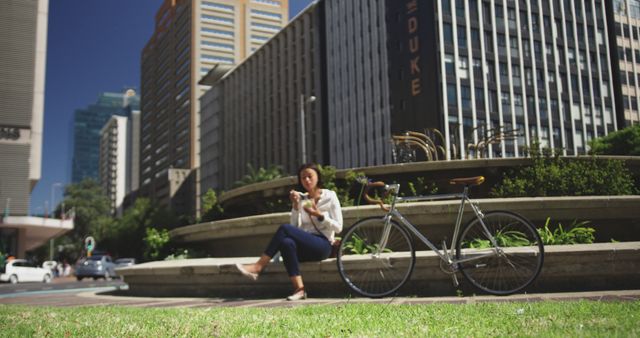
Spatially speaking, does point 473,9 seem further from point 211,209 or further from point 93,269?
point 211,209

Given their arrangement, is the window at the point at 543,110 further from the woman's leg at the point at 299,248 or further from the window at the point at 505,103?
the woman's leg at the point at 299,248

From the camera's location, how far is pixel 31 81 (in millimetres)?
58625

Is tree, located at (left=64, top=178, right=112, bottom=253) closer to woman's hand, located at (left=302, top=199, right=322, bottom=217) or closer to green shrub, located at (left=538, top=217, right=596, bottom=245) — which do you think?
woman's hand, located at (left=302, top=199, right=322, bottom=217)

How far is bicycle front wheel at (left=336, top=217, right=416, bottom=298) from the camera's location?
18.0 ft

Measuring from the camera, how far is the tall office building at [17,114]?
5619 cm

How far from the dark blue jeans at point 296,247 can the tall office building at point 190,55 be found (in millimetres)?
98930

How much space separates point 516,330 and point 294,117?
72.4m

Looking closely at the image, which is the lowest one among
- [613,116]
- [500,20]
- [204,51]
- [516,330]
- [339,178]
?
[516,330]

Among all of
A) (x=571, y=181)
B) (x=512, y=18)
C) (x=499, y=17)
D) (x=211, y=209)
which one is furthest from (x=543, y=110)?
(x=571, y=181)

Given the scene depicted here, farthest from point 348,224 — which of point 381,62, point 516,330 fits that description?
point 381,62

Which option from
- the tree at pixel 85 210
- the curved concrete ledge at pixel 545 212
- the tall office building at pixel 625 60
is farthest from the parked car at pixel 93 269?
the tree at pixel 85 210

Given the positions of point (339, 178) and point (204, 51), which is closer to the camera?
point (339, 178)

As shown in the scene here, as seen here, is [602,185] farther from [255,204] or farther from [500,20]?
[500,20]

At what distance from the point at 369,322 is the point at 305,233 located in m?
2.46
